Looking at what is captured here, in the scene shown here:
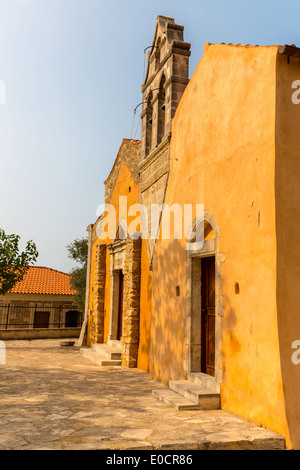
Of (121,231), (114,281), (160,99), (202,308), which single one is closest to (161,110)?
(160,99)

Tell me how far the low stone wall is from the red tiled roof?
573cm

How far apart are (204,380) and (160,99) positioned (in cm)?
624

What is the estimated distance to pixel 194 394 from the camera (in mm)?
5133

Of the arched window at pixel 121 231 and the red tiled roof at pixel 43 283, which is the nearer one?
the arched window at pixel 121 231

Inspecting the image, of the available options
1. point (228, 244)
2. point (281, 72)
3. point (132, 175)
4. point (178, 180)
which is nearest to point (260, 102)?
point (281, 72)

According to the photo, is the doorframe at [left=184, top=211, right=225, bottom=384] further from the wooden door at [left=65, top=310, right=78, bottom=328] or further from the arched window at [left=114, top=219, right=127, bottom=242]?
the wooden door at [left=65, top=310, right=78, bottom=328]

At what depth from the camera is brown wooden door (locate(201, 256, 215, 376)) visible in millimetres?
6055

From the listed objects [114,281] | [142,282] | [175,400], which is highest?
[114,281]

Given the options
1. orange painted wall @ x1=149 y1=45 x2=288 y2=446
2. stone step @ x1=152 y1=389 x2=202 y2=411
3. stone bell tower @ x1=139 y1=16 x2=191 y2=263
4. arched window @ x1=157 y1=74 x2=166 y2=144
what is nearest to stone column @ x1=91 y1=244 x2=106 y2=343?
stone bell tower @ x1=139 y1=16 x2=191 y2=263

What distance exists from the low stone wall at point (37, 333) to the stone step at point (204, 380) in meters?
11.9

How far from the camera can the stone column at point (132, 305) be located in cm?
893

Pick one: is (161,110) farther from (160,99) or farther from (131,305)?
(131,305)

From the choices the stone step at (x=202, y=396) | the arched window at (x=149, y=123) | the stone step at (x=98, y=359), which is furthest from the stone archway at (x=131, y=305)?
the stone step at (x=202, y=396)

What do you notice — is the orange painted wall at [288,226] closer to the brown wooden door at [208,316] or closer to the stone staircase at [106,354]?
the brown wooden door at [208,316]
